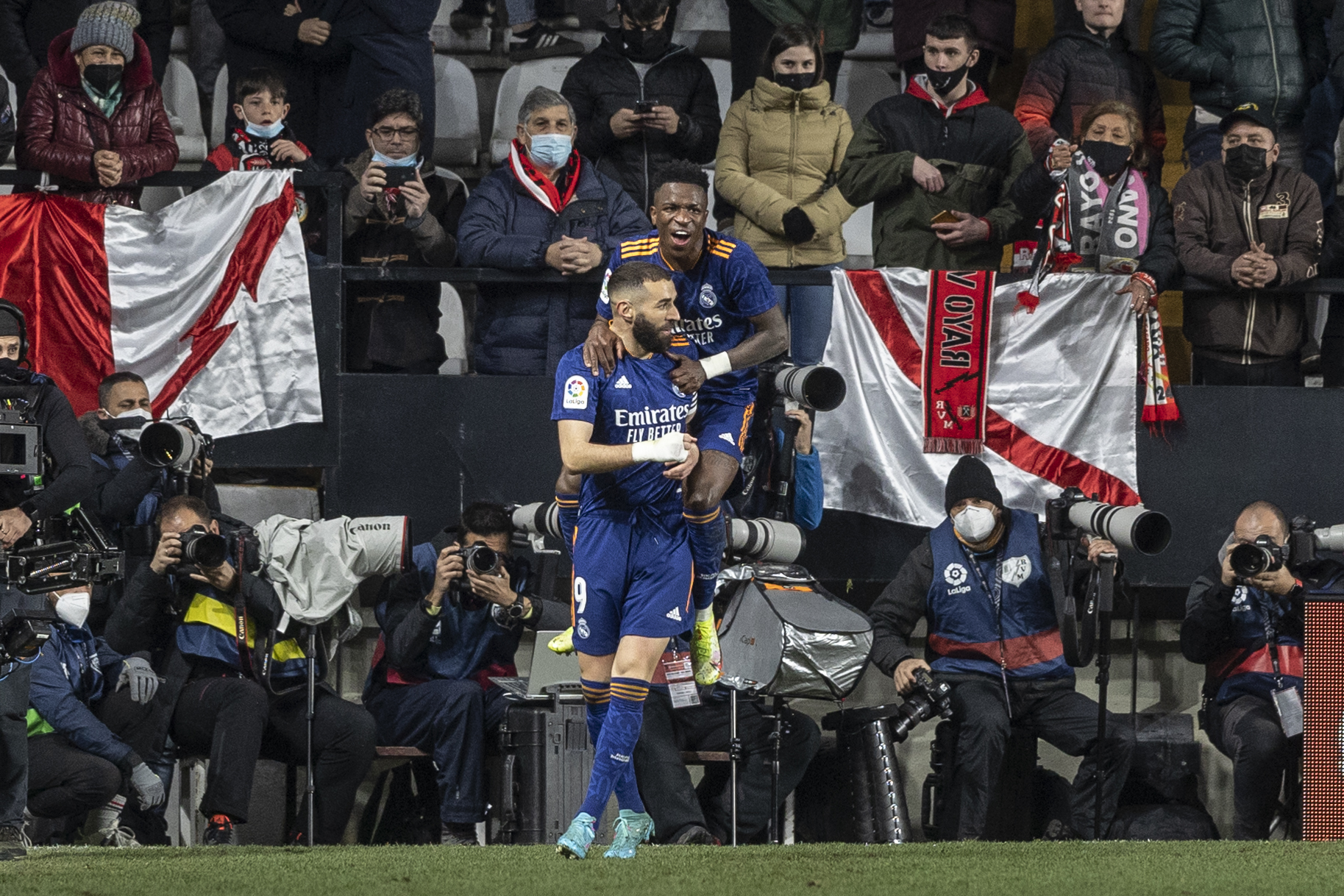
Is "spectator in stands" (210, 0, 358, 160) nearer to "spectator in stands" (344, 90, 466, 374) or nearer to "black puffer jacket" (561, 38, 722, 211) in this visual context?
"spectator in stands" (344, 90, 466, 374)

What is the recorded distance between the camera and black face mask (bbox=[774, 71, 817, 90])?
10.4 metres

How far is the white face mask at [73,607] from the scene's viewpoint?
26.2ft

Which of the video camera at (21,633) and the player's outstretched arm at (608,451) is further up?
the player's outstretched arm at (608,451)

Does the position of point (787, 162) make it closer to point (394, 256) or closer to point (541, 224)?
point (541, 224)

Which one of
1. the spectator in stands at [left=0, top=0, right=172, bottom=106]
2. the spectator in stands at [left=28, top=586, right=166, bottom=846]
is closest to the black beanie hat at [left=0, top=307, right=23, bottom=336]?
the spectator in stands at [left=28, top=586, right=166, bottom=846]

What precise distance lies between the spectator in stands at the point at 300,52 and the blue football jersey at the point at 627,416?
4552mm

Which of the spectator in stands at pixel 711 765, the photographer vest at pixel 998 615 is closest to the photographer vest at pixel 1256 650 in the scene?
the photographer vest at pixel 998 615

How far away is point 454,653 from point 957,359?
10.4 ft

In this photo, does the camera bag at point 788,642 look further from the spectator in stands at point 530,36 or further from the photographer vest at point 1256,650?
the spectator in stands at point 530,36

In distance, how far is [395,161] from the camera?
10211mm

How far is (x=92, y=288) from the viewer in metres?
10.3

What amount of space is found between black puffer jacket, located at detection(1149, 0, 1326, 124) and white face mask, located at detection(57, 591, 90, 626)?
687 cm

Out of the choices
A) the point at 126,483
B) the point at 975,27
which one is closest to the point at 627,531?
the point at 126,483

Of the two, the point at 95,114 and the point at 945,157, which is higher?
the point at 95,114
